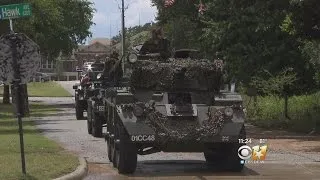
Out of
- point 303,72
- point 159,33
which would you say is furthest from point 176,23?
point 159,33

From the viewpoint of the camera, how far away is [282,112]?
27.0 meters

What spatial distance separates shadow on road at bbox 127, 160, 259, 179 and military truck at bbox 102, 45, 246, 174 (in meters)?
0.24

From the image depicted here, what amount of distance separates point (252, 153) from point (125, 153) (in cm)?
303

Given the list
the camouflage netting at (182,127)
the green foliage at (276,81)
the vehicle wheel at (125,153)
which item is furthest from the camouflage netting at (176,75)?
the green foliage at (276,81)

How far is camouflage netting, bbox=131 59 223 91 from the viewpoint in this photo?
12.6m

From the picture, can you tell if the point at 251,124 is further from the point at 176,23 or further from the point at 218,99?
the point at 176,23

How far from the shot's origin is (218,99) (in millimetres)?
12344

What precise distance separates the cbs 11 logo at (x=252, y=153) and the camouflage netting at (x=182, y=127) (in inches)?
31.7

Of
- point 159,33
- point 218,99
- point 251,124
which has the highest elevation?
point 159,33

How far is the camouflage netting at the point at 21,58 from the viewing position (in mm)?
10719

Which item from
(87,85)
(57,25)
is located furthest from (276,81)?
(57,25)

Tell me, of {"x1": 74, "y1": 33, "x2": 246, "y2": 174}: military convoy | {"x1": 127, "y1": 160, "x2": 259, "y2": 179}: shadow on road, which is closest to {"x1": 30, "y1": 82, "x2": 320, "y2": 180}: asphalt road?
{"x1": 127, "y1": 160, "x2": 259, "y2": 179}: shadow on road

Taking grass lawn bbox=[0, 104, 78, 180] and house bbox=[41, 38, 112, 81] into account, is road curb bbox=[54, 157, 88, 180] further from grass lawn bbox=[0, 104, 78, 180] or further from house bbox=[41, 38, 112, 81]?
house bbox=[41, 38, 112, 81]

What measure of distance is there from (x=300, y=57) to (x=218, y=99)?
44.2 feet
